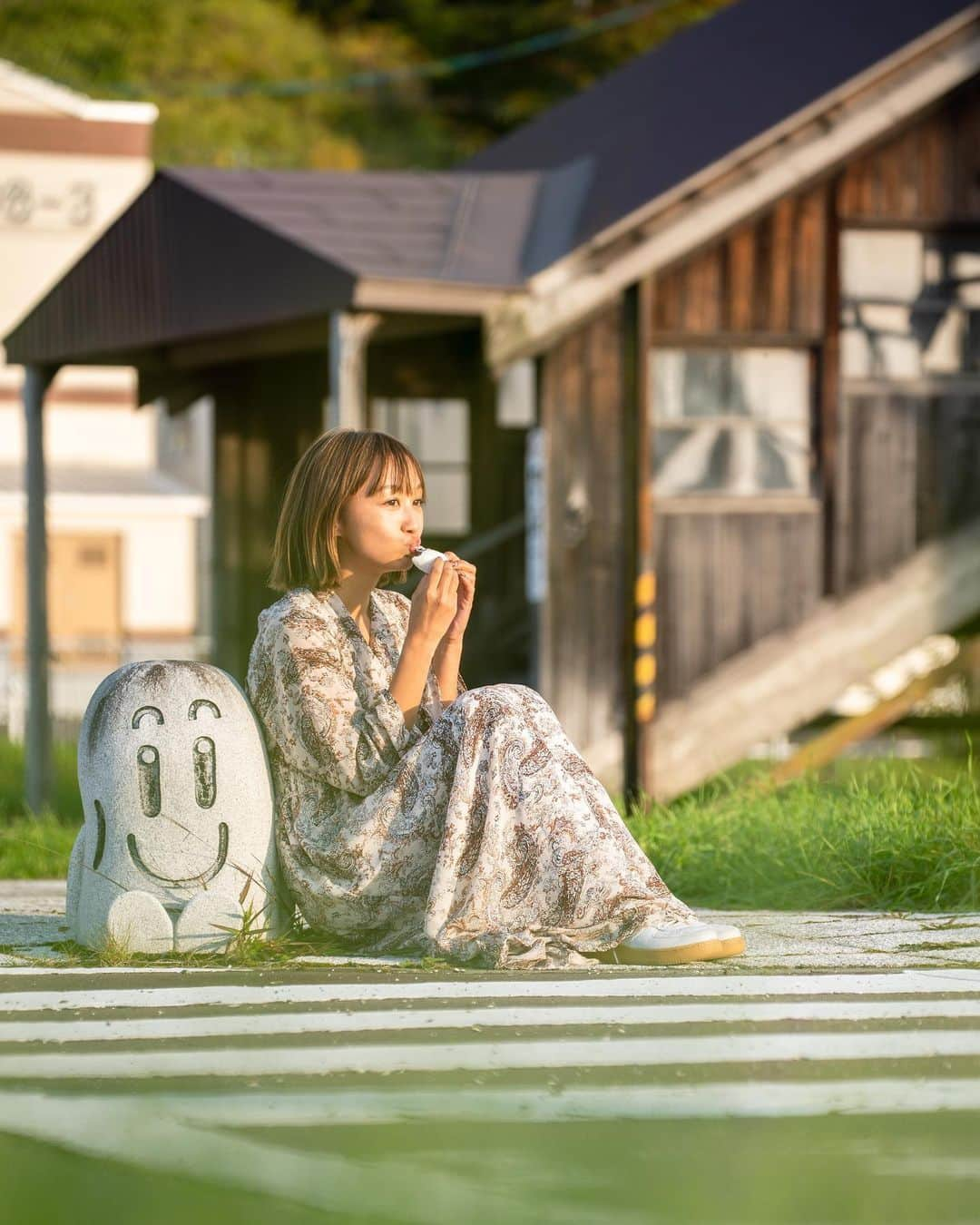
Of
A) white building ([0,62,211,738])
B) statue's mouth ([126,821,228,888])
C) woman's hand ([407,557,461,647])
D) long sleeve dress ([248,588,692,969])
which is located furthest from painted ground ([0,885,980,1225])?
white building ([0,62,211,738])

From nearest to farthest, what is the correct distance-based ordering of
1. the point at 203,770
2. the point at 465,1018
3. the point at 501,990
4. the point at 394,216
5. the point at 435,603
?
the point at 465,1018 → the point at 501,990 → the point at 435,603 → the point at 203,770 → the point at 394,216

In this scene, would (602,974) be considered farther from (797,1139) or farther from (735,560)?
(735,560)

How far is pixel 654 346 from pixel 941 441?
2.09m

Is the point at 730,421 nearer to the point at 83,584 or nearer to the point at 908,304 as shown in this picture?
the point at 908,304

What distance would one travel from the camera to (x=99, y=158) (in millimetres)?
33344

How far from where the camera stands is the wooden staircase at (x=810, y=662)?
1239 cm

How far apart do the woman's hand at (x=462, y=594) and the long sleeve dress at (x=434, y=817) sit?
0.23 metres

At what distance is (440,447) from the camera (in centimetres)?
1541

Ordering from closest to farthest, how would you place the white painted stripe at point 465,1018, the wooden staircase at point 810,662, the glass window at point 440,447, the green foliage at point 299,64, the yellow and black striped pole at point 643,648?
the white painted stripe at point 465,1018 → the yellow and black striped pole at point 643,648 → the wooden staircase at point 810,662 → the glass window at point 440,447 → the green foliage at point 299,64

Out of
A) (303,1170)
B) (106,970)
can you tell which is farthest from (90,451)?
(303,1170)

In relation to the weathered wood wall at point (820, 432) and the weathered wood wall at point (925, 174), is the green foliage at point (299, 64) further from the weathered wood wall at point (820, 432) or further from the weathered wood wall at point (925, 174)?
the weathered wood wall at point (820, 432)

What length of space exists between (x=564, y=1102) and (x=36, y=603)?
33.5 ft

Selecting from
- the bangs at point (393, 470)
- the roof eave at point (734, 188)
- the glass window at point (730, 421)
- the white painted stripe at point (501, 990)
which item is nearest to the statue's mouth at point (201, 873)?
the white painted stripe at point (501, 990)

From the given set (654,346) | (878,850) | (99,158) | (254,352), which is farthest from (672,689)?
(99,158)
